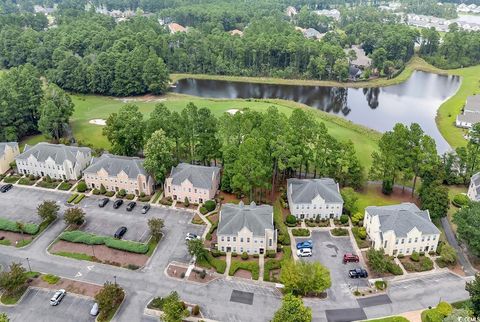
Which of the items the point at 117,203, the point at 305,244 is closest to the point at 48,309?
the point at 117,203

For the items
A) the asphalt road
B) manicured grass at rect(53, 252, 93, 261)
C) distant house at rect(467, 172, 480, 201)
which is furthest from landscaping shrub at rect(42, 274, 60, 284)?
distant house at rect(467, 172, 480, 201)

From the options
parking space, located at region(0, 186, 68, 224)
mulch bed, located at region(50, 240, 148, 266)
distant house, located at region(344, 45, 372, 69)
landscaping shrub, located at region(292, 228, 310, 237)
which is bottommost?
mulch bed, located at region(50, 240, 148, 266)

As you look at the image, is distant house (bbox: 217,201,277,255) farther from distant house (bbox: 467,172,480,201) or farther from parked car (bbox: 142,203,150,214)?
distant house (bbox: 467,172,480,201)

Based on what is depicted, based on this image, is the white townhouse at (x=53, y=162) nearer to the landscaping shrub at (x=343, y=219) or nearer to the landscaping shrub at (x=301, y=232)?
the landscaping shrub at (x=301, y=232)

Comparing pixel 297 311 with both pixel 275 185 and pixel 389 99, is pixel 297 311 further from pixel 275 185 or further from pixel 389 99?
A: pixel 389 99

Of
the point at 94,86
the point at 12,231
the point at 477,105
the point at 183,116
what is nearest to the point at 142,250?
the point at 12,231

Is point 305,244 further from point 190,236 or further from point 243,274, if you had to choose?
point 190,236
